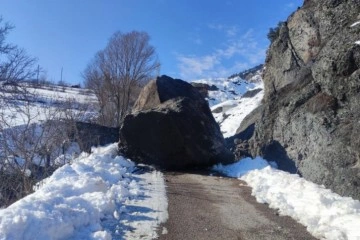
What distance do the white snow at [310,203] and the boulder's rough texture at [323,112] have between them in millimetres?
764

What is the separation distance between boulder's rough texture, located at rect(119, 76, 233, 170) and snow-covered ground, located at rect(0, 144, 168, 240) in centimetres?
356

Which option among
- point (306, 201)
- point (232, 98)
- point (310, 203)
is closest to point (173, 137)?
point (306, 201)

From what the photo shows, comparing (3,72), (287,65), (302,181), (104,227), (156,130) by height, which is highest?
(287,65)

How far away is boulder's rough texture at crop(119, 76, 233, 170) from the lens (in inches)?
548

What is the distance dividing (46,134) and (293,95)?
26.7 ft

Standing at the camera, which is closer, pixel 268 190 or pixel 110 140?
pixel 268 190

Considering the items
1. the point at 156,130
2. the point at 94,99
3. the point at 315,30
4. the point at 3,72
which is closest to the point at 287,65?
the point at 315,30

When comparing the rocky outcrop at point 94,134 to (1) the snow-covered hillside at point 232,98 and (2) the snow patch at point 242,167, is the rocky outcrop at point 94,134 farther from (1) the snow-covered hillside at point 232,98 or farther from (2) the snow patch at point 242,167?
(1) the snow-covered hillside at point 232,98

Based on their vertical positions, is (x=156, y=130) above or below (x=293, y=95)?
below

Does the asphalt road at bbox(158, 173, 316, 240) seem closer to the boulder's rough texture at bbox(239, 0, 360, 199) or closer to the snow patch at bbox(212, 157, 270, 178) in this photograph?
the snow patch at bbox(212, 157, 270, 178)

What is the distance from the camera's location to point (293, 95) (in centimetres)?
1307

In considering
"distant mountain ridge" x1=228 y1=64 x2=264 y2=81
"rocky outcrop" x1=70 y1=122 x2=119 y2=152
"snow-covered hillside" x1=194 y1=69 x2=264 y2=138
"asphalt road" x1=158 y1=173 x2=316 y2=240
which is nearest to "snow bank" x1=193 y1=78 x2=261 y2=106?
"snow-covered hillside" x1=194 y1=69 x2=264 y2=138

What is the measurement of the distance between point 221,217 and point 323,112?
487cm

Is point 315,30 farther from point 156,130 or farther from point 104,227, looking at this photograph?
point 104,227
